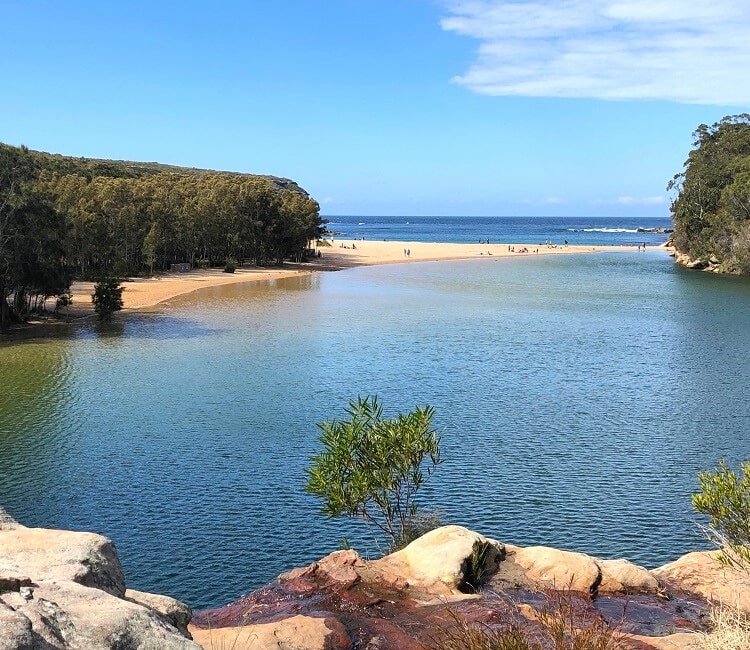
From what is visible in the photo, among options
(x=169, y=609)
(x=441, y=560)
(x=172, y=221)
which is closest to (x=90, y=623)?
(x=169, y=609)

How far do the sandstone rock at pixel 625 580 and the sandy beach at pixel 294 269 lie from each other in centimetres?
4711

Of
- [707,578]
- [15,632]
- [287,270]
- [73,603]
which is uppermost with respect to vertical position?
[287,270]

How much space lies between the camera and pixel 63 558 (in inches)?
311

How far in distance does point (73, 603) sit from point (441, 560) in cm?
879

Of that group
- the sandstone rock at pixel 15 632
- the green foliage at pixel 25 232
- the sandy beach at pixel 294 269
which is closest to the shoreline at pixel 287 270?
the sandy beach at pixel 294 269

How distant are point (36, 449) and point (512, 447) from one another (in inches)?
603

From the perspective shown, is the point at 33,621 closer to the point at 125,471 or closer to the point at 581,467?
the point at 125,471

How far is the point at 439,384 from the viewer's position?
112ft

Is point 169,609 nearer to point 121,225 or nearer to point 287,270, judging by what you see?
point 121,225

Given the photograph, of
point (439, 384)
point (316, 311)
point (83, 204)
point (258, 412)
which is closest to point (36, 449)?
point (258, 412)

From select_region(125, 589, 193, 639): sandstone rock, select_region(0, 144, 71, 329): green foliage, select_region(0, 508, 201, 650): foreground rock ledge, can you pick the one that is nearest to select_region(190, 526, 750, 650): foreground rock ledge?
select_region(125, 589, 193, 639): sandstone rock

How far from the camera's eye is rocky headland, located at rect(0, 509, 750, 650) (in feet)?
21.0

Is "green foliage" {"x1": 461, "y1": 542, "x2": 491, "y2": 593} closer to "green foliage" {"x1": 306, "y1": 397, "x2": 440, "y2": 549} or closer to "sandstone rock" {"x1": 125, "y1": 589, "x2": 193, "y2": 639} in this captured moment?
"green foliage" {"x1": 306, "y1": 397, "x2": 440, "y2": 549}

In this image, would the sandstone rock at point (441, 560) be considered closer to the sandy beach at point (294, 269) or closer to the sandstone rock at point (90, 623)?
the sandstone rock at point (90, 623)
